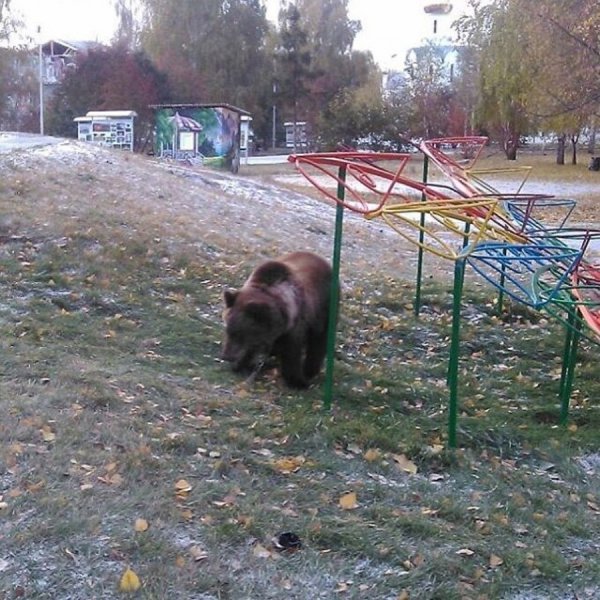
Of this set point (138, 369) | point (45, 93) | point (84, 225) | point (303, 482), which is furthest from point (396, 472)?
point (45, 93)

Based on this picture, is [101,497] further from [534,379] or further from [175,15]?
[175,15]

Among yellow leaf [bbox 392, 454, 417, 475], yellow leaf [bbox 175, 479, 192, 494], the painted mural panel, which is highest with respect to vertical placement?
the painted mural panel

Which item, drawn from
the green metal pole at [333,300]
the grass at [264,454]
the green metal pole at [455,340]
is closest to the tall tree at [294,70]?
the grass at [264,454]

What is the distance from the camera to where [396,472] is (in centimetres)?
523

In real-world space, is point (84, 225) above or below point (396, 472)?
above

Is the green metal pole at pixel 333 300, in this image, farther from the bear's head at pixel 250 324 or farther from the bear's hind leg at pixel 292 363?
the bear's head at pixel 250 324

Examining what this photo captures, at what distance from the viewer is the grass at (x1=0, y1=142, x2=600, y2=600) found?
3.97 meters

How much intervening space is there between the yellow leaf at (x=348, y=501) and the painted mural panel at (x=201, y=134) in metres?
24.2

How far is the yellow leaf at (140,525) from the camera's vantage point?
4.10m

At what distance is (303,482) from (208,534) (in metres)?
0.86

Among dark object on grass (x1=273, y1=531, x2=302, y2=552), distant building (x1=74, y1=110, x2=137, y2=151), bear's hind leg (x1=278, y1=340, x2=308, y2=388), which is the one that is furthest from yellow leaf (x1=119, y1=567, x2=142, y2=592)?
distant building (x1=74, y1=110, x2=137, y2=151)

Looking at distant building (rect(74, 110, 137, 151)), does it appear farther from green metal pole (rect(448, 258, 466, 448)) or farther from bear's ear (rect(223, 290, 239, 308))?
green metal pole (rect(448, 258, 466, 448))

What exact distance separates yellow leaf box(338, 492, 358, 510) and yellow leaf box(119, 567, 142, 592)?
4.21 ft

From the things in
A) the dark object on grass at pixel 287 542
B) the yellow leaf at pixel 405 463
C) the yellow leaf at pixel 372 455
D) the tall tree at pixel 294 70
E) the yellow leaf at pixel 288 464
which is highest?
the tall tree at pixel 294 70
